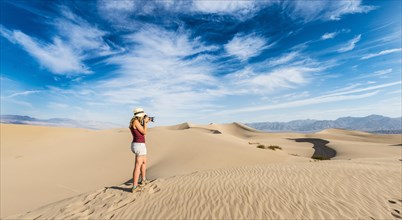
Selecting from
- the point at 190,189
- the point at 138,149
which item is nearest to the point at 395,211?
the point at 190,189

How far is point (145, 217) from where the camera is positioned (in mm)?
5078

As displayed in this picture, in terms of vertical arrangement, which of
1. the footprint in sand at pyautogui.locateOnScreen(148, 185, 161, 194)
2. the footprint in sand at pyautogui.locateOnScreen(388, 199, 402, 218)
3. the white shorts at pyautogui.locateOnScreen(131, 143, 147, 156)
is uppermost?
the white shorts at pyautogui.locateOnScreen(131, 143, 147, 156)

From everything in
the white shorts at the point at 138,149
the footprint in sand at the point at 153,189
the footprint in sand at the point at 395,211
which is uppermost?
the white shorts at the point at 138,149

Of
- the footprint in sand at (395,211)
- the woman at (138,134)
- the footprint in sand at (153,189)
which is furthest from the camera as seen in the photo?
the footprint in sand at (153,189)

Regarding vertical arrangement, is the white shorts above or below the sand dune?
above

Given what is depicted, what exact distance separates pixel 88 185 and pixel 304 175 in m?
10.1

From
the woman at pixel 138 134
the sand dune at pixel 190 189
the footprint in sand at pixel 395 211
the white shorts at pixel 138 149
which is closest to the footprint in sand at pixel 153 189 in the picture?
the sand dune at pixel 190 189

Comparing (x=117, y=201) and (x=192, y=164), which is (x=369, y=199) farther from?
(x=192, y=164)

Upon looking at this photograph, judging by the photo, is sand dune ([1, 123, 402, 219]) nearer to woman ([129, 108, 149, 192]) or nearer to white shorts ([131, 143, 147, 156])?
woman ([129, 108, 149, 192])

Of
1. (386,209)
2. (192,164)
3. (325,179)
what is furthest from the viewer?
(192,164)

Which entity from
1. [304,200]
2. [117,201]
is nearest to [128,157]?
[117,201]

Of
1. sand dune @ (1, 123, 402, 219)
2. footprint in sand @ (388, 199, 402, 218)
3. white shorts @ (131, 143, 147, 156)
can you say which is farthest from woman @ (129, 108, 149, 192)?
footprint in sand @ (388, 199, 402, 218)

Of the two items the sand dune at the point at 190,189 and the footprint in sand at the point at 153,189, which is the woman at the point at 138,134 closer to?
the footprint in sand at the point at 153,189

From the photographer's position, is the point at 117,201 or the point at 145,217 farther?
the point at 117,201
